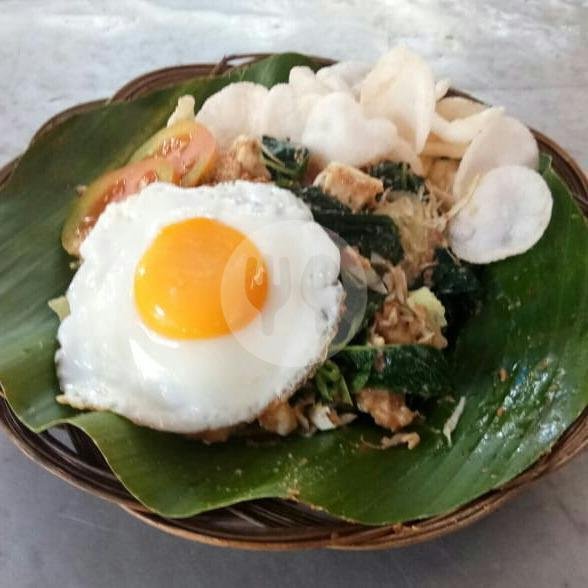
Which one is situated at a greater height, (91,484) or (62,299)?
(62,299)

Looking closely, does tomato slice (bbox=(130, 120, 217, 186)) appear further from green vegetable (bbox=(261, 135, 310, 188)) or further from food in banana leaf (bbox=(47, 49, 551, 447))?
green vegetable (bbox=(261, 135, 310, 188))

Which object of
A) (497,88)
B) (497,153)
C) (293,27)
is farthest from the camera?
(293,27)

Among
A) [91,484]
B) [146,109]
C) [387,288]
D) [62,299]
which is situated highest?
[146,109]

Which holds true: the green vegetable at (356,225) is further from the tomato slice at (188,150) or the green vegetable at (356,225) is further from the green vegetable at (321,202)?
the tomato slice at (188,150)

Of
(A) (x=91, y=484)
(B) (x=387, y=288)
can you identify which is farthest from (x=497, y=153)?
(A) (x=91, y=484)

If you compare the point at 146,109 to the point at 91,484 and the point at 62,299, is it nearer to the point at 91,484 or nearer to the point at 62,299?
the point at 62,299

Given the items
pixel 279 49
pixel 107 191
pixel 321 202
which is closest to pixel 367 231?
pixel 321 202

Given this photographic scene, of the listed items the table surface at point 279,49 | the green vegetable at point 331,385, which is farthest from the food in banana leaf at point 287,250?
the table surface at point 279,49

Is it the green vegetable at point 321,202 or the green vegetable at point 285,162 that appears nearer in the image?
the green vegetable at point 321,202
